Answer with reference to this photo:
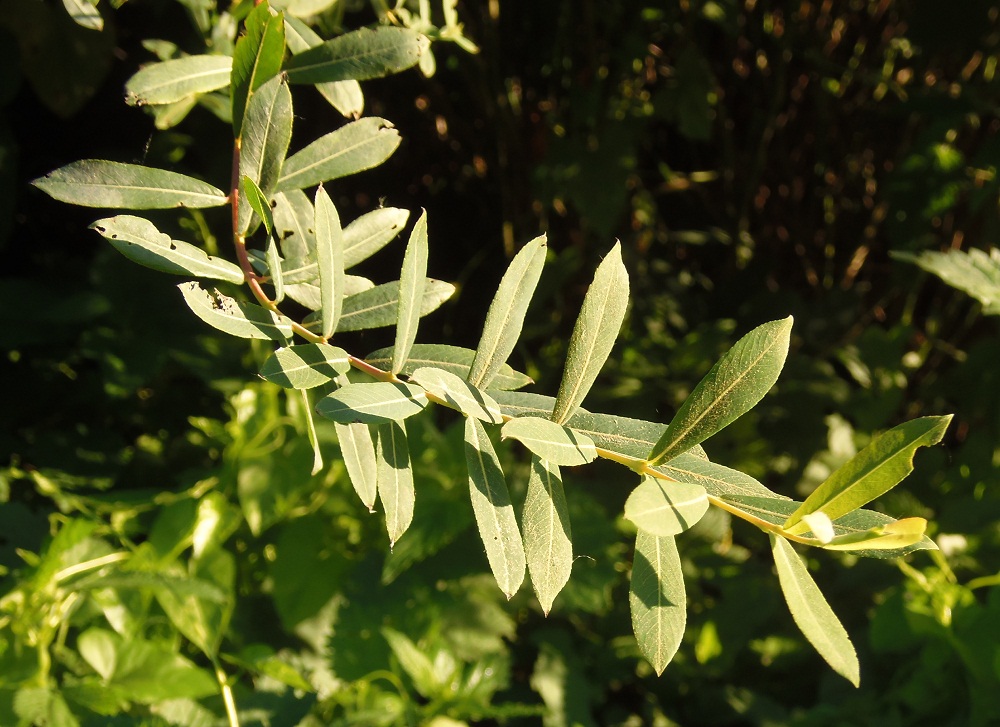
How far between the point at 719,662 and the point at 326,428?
0.58m

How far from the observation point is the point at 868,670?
3.36 ft

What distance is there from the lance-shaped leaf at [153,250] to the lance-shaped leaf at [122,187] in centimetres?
2

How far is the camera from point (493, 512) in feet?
1.28

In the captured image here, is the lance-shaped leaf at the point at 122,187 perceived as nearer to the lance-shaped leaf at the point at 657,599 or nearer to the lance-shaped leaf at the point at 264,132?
the lance-shaped leaf at the point at 264,132

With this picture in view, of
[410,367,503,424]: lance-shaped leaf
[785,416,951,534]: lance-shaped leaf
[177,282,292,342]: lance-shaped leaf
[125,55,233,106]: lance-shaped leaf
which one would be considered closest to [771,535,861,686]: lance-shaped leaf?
[785,416,951,534]: lance-shaped leaf

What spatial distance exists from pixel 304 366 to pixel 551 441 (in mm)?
109

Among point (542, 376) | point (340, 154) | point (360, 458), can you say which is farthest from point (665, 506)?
point (542, 376)

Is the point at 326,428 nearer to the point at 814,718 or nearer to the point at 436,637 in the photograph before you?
the point at 436,637

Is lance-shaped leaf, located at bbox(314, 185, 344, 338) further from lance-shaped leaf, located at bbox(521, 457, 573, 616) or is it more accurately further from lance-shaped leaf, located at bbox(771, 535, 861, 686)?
lance-shaped leaf, located at bbox(771, 535, 861, 686)

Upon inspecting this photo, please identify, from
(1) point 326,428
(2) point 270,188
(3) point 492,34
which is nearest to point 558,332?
(3) point 492,34

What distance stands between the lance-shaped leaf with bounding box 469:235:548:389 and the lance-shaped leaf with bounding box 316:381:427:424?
0.04 m

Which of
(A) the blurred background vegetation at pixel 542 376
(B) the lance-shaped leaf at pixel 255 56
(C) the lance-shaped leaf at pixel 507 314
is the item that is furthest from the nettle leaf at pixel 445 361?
(A) the blurred background vegetation at pixel 542 376

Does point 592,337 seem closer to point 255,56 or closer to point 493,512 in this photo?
point 493,512

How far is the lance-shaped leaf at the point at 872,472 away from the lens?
1.14 ft
